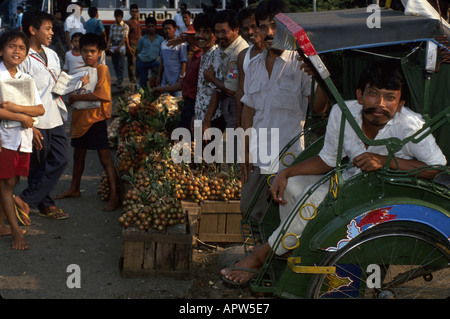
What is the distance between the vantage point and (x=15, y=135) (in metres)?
5.05

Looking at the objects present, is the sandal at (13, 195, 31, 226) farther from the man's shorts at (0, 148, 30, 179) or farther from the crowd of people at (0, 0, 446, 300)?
the man's shorts at (0, 148, 30, 179)

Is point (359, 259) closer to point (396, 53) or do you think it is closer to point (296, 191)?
point (296, 191)

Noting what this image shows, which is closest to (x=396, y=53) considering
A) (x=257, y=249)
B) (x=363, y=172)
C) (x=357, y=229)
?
(x=363, y=172)

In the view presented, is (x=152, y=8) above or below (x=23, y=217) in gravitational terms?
above

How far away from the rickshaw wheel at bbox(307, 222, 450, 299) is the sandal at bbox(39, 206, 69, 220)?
3.38 m

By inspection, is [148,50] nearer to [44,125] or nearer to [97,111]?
[97,111]

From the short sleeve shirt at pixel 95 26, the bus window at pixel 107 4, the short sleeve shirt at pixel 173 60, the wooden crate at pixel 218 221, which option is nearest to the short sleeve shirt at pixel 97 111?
the wooden crate at pixel 218 221

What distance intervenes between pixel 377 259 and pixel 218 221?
7.09 feet

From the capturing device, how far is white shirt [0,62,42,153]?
502 centimetres

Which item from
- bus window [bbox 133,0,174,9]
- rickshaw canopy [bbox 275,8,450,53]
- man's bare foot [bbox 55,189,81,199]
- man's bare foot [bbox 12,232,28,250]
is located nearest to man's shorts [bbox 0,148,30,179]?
man's bare foot [bbox 12,232,28,250]

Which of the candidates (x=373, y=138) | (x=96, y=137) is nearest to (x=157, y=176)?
(x=96, y=137)

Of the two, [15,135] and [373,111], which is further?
[15,135]

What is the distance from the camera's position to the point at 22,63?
5402mm
